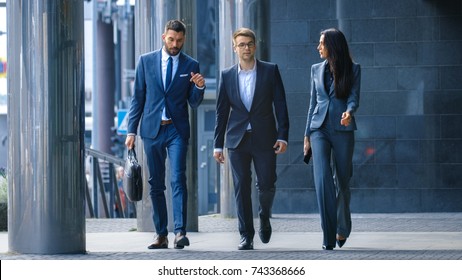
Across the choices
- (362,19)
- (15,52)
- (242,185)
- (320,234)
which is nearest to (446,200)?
(362,19)

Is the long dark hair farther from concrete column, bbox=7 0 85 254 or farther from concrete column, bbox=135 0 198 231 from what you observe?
concrete column, bbox=135 0 198 231

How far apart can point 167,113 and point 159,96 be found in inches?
6.0

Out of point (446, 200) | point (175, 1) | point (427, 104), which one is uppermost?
point (175, 1)

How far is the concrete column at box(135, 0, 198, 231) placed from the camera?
13.8 metres

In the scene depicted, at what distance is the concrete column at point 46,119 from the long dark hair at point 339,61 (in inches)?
73.2

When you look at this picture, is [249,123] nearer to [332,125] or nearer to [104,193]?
[332,125]

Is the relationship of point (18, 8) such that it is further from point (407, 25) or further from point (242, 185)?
point (407, 25)

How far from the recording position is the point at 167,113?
10984 mm

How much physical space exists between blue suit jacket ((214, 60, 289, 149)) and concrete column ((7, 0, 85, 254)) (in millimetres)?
1121

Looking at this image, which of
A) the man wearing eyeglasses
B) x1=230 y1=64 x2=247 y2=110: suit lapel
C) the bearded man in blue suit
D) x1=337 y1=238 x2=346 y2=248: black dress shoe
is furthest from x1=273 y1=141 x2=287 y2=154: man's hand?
x1=337 y1=238 x2=346 y2=248: black dress shoe

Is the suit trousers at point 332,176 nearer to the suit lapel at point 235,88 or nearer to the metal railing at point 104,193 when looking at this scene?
the suit lapel at point 235,88

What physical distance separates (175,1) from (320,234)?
2587 mm

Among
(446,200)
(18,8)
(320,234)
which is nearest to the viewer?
(18,8)

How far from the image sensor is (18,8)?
10.6 metres
